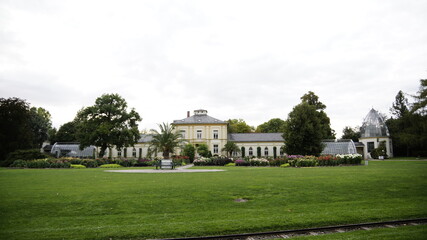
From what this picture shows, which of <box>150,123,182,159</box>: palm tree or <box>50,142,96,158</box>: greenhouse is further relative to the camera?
<box>50,142,96,158</box>: greenhouse

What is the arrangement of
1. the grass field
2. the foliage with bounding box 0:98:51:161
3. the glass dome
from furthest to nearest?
the glass dome, the foliage with bounding box 0:98:51:161, the grass field

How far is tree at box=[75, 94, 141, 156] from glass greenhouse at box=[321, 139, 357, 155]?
33.8 metres

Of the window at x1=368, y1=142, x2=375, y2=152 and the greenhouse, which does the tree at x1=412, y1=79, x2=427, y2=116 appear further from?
the greenhouse

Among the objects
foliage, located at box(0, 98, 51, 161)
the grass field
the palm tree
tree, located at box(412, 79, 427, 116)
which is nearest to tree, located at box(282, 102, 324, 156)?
tree, located at box(412, 79, 427, 116)

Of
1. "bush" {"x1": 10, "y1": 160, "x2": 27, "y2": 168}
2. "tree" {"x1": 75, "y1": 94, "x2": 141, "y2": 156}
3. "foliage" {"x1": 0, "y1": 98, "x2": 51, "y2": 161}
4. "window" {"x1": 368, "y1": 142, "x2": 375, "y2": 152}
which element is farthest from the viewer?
"window" {"x1": 368, "y1": 142, "x2": 375, "y2": 152}

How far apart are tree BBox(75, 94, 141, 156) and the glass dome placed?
148 feet

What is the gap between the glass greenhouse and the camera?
4897cm

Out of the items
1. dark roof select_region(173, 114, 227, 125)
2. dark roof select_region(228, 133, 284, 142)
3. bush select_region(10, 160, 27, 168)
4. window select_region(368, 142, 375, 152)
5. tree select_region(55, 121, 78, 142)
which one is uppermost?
dark roof select_region(173, 114, 227, 125)

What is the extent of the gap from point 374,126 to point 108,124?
49.8 metres

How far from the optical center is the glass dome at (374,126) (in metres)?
53.1

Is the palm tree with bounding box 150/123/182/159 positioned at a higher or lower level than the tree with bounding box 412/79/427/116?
lower

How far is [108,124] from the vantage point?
129 ft

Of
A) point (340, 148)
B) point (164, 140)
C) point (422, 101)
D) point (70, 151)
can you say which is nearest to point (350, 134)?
point (340, 148)

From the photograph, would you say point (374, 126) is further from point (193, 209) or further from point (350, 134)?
point (193, 209)
